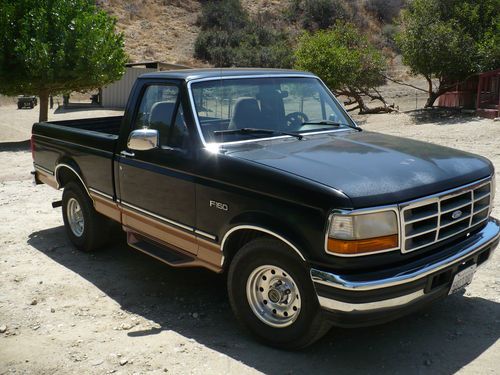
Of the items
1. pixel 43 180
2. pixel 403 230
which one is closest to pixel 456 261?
pixel 403 230

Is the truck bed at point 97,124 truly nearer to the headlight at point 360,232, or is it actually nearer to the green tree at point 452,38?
the headlight at point 360,232

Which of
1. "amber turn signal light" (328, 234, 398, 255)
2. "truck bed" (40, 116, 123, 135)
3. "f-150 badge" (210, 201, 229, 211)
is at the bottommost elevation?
"amber turn signal light" (328, 234, 398, 255)

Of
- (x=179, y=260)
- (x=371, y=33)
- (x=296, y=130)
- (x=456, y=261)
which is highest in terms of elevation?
(x=371, y=33)

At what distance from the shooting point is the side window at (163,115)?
4684 millimetres

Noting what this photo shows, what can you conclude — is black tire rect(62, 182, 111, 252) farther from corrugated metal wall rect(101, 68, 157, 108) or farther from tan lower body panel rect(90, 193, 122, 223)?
corrugated metal wall rect(101, 68, 157, 108)

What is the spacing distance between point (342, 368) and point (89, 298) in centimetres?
245

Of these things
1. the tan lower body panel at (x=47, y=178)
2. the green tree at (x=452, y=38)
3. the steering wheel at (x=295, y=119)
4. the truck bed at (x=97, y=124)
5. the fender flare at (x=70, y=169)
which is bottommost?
the tan lower body panel at (x=47, y=178)

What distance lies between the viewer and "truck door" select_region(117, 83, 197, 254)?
4.52m

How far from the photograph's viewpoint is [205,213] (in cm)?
431

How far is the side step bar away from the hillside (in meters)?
36.9

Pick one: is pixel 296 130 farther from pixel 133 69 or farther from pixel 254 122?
pixel 133 69

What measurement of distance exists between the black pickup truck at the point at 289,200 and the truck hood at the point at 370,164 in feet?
0.04

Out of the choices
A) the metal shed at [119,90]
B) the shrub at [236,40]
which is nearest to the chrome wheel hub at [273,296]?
the metal shed at [119,90]

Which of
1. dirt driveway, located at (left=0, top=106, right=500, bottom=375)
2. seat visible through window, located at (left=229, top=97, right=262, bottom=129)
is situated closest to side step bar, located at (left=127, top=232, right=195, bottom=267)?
dirt driveway, located at (left=0, top=106, right=500, bottom=375)
